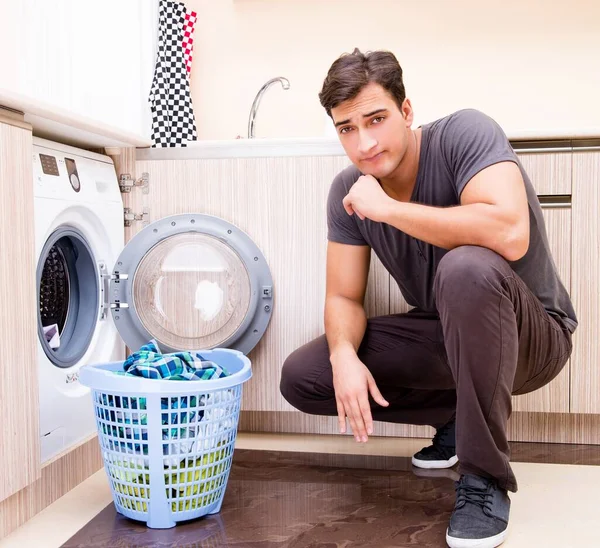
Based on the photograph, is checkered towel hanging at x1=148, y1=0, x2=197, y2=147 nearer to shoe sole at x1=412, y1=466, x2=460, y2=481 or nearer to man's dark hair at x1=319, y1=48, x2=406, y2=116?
man's dark hair at x1=319, y1=48, x2=406, y2=116

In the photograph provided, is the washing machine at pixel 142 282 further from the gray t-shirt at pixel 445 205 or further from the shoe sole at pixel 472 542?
the shoe sole at pixel 472 542

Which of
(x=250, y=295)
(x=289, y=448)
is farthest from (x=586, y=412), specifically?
(x=250, y=295)

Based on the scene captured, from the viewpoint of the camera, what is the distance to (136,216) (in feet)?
7.20

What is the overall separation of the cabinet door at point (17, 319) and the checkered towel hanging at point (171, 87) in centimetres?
130

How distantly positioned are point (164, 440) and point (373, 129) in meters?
0.82

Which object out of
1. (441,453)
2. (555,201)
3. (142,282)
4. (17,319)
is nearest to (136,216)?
(142,282)

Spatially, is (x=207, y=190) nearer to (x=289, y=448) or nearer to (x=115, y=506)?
(x=289, y=448)

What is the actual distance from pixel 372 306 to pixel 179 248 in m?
0.62

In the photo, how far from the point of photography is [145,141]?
213cm

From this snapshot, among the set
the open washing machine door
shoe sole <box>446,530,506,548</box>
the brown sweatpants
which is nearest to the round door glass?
the open washing machine door

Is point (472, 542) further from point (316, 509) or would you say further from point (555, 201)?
point (555, 201)

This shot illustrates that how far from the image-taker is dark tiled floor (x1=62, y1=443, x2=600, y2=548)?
1.45 m

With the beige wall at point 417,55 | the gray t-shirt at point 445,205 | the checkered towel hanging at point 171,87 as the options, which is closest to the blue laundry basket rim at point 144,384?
the gray t-shirt at point 445,205

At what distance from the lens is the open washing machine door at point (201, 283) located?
2.12m
